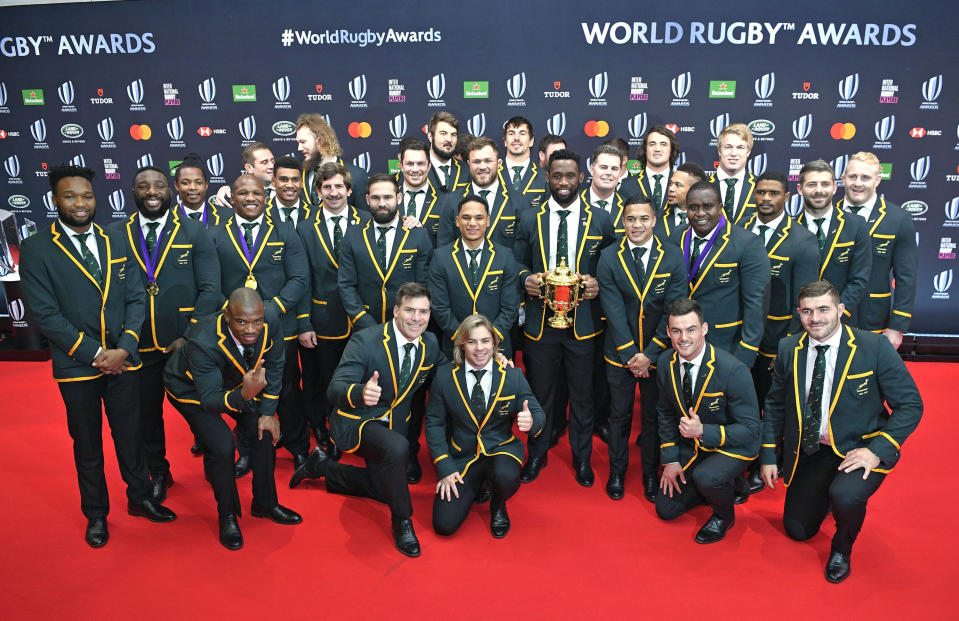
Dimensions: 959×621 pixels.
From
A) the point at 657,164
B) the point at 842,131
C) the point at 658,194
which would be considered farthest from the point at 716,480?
the point at 842,131

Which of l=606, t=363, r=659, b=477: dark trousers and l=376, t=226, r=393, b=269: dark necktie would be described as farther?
l=376, t=226, r=393, b=269: dark necktie

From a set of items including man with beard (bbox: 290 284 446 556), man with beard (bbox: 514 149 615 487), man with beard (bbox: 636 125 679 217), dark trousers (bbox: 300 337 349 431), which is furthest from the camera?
man with beard (bbox: 636 125 679 217)

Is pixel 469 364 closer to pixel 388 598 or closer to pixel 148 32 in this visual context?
pixel 388 598

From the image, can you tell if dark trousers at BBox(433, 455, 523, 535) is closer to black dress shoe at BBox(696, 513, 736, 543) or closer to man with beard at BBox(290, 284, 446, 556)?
man with beard at BBox(290, 284, 446, 556)

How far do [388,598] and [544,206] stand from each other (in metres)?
2.38

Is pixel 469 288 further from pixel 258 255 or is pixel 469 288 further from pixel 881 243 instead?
pixel 881 243

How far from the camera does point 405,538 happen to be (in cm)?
374

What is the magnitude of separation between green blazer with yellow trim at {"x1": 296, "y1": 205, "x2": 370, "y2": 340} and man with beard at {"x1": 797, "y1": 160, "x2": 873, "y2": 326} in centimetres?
282

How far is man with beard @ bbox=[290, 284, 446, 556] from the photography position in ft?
12.4

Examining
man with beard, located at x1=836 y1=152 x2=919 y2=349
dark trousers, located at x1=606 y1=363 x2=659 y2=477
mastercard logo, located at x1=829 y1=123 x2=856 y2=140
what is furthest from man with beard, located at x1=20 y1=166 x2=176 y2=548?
mastercard logo, located at x1=829 y1=123 x2=856 y2=140

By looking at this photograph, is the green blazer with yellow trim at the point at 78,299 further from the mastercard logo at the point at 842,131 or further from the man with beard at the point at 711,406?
the mastercard logo at the point at 842,131

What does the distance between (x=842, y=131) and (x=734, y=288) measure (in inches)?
146

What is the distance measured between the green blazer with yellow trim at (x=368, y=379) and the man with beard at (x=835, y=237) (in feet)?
8.35

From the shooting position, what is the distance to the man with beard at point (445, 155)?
210 inches
